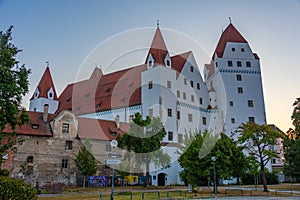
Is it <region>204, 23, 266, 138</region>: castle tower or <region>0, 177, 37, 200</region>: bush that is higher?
<region>204, 23, 266, 138</region>: castle tower

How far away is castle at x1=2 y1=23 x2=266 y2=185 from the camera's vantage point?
3895 cm

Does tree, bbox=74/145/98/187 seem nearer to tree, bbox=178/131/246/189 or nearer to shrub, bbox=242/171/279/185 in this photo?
tree, bbox=178/131/246/189

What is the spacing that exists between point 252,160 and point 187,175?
629 cm

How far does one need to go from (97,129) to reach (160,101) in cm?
990

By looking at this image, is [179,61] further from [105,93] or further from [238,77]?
[105,93]

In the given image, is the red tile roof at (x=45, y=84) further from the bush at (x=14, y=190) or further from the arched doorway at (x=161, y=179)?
the bush at (x=14, y=190)

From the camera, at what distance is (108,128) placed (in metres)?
44.2

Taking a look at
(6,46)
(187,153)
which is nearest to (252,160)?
(187,153)

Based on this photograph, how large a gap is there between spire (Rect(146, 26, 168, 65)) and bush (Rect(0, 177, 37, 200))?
122 ft

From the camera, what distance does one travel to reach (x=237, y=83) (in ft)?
180

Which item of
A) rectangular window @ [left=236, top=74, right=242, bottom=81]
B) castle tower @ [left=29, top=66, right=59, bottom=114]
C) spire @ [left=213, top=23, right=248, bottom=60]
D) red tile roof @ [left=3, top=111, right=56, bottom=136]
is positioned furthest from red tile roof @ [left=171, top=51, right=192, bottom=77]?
castle tower @ [left=29, top=66, right=59, bottom=114]

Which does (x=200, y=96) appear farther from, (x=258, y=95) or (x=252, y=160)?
(x=252, y=160)

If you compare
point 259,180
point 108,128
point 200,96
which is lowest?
point 259,180

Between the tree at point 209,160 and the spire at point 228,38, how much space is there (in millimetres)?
30871
